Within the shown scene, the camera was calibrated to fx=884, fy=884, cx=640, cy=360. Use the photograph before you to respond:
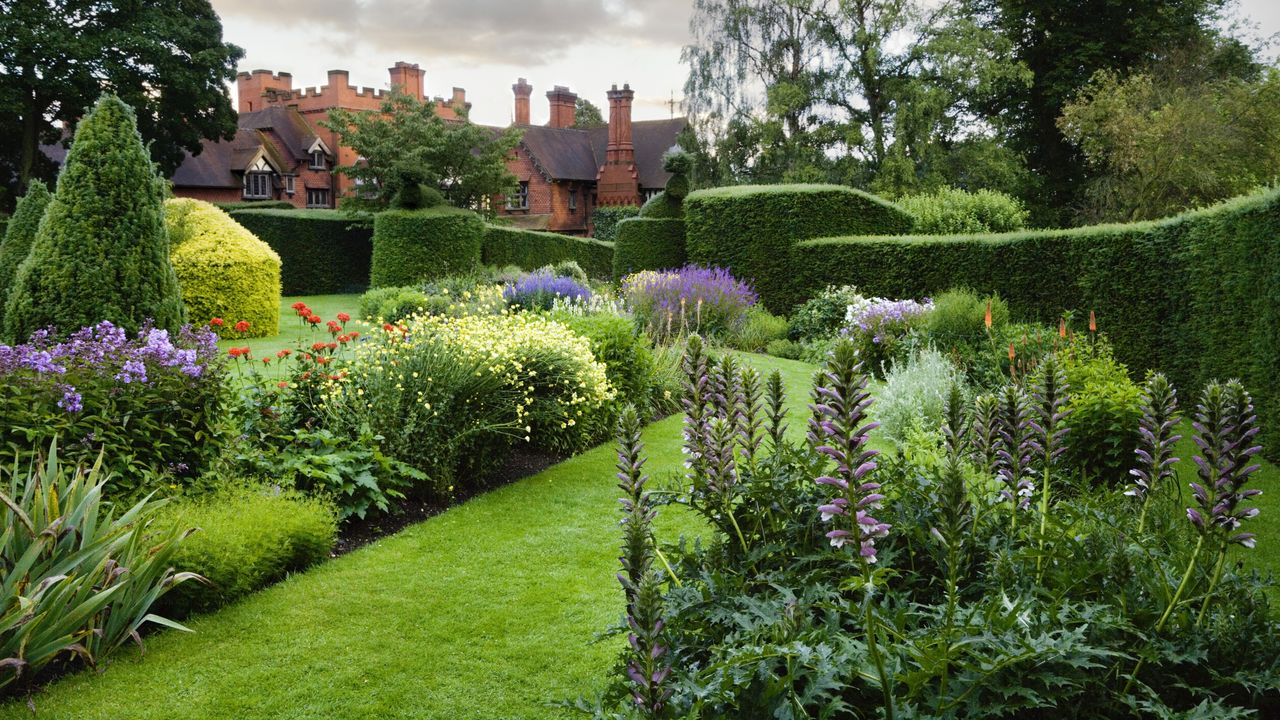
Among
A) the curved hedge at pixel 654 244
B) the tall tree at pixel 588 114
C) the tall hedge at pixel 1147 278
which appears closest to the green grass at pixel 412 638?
the tall hedge at pixel 1147 278

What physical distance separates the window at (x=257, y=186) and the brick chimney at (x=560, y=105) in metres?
15.9

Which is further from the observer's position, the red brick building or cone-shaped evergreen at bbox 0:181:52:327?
the red brick building

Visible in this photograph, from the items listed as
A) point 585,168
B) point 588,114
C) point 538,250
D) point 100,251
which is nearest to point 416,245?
point 538,250

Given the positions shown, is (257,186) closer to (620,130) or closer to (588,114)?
(620,130)

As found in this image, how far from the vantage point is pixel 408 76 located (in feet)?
139

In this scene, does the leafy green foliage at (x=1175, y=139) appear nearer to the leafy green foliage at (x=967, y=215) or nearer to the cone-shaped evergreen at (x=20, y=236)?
the leafy green foliage at (x=967, y=215)

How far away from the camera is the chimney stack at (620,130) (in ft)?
146

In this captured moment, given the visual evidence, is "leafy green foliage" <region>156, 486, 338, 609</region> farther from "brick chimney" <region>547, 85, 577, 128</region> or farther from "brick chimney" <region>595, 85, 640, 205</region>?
"brick chimney" <region>547, 85, 577, 128</region>

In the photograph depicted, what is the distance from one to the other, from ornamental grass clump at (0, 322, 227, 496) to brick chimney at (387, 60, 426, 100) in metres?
39.6

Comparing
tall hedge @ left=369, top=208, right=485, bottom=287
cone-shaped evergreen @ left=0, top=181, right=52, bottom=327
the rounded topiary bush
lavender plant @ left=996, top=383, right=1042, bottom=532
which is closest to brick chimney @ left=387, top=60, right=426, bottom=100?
tall hedge @ left=369, top=208, right=485, bottom=287

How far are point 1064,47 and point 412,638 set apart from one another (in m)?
31.9

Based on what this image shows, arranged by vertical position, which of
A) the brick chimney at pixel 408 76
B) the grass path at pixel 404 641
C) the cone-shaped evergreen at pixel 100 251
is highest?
the brick chimney at pixel 408 76

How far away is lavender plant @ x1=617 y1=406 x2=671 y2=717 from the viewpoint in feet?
5.72

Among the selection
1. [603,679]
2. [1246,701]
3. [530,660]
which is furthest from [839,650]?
[530,660]
